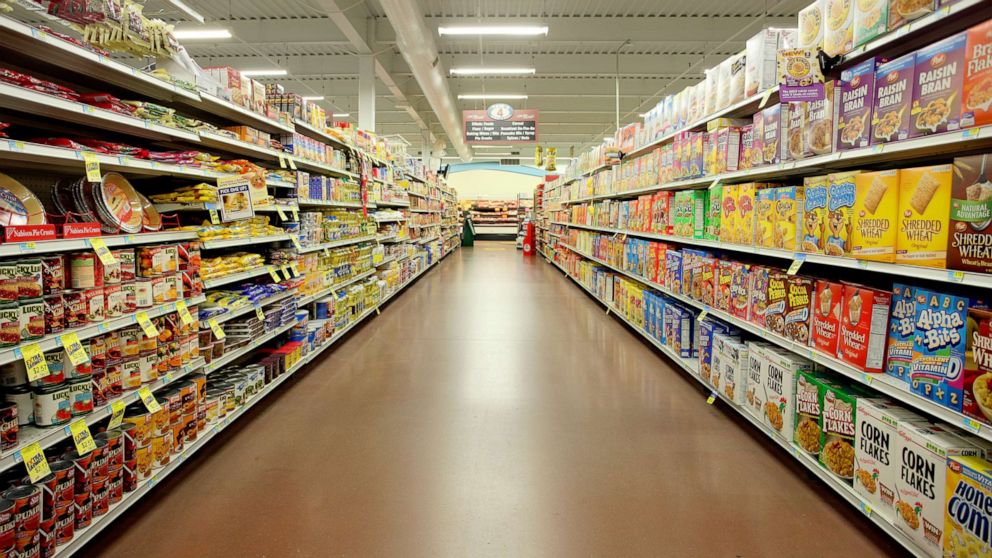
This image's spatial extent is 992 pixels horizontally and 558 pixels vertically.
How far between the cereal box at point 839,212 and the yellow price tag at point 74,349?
124 inches

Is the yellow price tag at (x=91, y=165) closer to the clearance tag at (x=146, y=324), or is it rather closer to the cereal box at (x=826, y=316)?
the clearance tag at (x=146, y=324)

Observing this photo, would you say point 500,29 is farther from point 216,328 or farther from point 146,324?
point 146,324

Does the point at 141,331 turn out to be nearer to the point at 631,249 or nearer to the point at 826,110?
the point at 826,110

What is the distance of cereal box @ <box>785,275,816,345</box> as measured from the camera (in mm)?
2438

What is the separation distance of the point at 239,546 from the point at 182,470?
85 cm

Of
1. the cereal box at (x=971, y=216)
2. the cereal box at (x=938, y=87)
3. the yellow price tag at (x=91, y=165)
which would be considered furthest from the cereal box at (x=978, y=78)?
the yellow price tag at (x=91, y=165)

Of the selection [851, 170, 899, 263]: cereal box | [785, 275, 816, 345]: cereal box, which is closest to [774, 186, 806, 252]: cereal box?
[785, 275, 816, 345]: cereal box

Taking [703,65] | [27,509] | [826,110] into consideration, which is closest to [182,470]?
[27,509]

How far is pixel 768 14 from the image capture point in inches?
363

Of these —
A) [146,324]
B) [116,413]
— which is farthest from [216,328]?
[116,413]

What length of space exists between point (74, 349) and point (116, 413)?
0.39 m

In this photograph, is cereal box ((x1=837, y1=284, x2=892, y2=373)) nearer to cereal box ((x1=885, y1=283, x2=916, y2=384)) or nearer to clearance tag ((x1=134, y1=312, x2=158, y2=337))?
cereal box ((x1=885, y1=283, x2=916, y2=384))

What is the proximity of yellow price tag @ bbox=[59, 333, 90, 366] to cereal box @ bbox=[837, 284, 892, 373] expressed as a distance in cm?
308

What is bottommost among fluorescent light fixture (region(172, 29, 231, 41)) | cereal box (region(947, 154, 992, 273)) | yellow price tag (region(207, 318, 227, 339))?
yellow price tag (region(207, 318, 227, 339))
